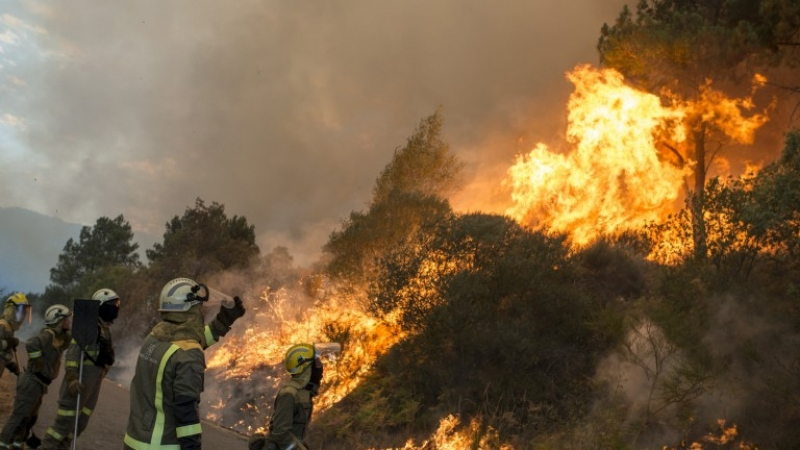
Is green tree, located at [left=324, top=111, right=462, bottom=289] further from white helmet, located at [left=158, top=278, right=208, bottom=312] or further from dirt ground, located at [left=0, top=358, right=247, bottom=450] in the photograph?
white helmet, located at [left=158, top=278, right=208, bottom=312]

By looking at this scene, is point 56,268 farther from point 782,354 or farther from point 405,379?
point 782,354

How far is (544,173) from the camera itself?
27.9 metres

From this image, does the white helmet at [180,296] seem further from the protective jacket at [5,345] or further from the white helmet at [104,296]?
the protective jacket at [5,345]

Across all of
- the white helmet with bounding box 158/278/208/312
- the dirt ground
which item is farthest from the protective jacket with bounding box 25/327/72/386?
the white helmet with bounding box 158/278/208/312

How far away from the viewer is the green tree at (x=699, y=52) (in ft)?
76.8

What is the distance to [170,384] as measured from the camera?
522 centimetres

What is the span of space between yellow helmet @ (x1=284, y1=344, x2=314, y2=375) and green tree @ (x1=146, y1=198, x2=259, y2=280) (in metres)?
32.9

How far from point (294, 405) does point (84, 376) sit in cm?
389

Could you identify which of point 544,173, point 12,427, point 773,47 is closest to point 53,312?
point 12,427

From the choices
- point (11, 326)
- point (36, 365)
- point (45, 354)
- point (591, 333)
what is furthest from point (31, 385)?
point (591, 333)

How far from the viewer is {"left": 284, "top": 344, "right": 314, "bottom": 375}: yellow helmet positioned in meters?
6.66

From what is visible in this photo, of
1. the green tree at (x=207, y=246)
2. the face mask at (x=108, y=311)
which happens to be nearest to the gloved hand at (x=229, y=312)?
the face mask at (x=108, y=311)

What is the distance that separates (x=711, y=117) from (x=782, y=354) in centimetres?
1498

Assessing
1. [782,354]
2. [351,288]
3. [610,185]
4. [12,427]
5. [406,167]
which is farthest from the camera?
[406,167]
